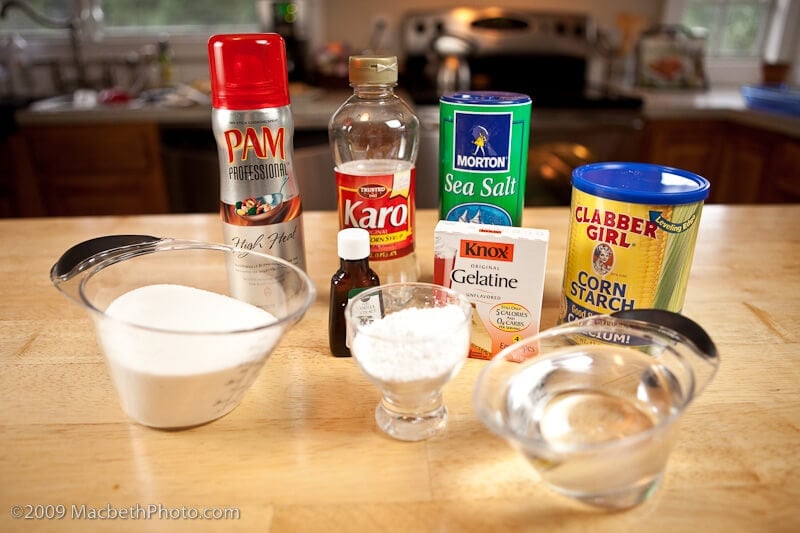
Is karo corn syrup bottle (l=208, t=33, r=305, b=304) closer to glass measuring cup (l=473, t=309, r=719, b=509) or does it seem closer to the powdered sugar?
the powdered sugar

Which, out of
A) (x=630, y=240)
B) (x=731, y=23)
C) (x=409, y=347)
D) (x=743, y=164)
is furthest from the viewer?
(x=731, y=23)

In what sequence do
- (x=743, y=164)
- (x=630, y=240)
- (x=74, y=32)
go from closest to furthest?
(x=630, y=240) → (x=743, y=164) → (x=74, y=32)

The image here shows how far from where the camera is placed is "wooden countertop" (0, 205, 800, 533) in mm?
455

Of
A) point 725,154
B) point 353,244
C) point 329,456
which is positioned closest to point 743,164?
point 725,154

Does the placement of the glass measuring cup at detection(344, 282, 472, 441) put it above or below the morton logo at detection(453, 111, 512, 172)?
below

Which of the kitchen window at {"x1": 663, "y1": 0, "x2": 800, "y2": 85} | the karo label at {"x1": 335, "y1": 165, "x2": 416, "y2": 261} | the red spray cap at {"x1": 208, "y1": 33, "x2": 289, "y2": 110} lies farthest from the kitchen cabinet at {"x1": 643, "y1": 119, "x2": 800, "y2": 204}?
the red spray cap at {"x1": 208, "y1": 33, "x2": 289, "y2": 110}

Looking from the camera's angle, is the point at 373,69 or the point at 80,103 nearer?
the point at 373,69

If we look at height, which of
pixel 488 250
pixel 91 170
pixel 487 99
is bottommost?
pixel 91 170

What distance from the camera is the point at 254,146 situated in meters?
0.67

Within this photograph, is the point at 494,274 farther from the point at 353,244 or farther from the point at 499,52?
the point at 499,52

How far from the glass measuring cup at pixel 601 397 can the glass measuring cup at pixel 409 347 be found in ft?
0.15

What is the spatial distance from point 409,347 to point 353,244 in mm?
153

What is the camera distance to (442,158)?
2.37 feet

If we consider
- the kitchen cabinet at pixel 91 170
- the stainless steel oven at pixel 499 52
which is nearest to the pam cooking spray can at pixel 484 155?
the stainless steel oven at pixel 499 52
